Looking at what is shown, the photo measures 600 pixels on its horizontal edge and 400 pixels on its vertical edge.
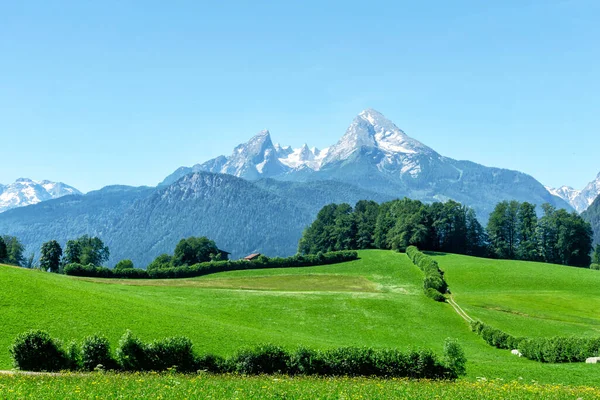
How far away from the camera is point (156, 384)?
98.1 feet

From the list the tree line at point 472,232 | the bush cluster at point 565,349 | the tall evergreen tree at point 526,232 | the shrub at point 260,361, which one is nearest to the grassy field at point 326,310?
the bush cluster at point 565,349

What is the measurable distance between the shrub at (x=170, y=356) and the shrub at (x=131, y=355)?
1.46 feet

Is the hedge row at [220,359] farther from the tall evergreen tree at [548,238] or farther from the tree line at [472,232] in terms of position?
the tall evergreen tree at [548,238]

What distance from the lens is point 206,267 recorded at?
132750 millimetres

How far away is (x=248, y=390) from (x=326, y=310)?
51938 mm

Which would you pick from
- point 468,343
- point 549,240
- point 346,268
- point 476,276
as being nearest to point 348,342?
point 468,343

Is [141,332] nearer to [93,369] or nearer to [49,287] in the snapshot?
[93,369]

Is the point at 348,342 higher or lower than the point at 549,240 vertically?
lower

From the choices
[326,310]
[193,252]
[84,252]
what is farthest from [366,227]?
[326,310]

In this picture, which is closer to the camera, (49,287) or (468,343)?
(49,287)

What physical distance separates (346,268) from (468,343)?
234 feet

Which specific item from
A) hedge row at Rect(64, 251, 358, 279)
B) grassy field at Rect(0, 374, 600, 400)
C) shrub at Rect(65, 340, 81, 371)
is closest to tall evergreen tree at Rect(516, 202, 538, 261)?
hedge row at Rect(64, 251, 358, 279)

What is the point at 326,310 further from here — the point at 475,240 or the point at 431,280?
the point at 475,240

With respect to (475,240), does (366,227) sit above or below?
above
